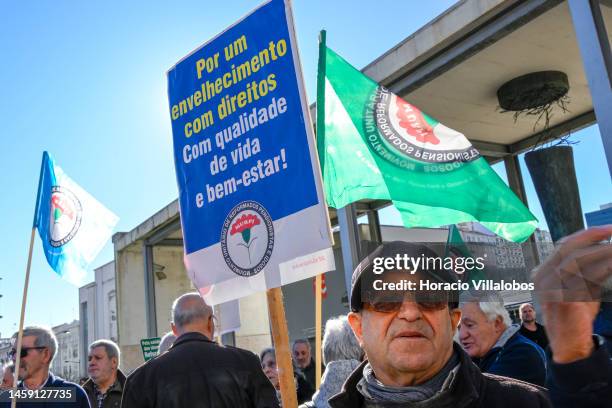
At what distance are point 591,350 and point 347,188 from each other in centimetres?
290

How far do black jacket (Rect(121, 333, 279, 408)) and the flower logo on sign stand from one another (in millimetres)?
630

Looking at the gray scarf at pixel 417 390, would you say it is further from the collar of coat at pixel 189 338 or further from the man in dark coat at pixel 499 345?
the collar of coat at pixel 189 338

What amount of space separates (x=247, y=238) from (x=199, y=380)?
2.56 feet

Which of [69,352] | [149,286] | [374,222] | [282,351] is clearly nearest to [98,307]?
[69,352]

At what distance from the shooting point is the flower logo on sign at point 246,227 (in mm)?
3061

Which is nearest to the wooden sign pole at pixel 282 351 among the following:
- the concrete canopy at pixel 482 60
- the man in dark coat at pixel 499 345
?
the man in dark coat at pixel 499 345

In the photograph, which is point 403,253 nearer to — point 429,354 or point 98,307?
point 429,354

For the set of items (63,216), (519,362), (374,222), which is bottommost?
(519,362)

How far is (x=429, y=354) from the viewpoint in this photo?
1.45 meters

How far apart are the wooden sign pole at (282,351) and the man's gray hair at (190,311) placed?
0.66m

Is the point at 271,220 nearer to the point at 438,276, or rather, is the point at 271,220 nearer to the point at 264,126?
the point at 264,126

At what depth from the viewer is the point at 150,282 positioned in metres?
14.3

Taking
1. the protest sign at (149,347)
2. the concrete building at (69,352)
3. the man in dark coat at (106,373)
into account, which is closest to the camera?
the man in dark coat at (106,373)

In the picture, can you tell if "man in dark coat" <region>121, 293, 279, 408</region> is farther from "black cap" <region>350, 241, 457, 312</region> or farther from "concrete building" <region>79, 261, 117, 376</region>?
"concrete building" <region>79, 261, 117, 376</region>
